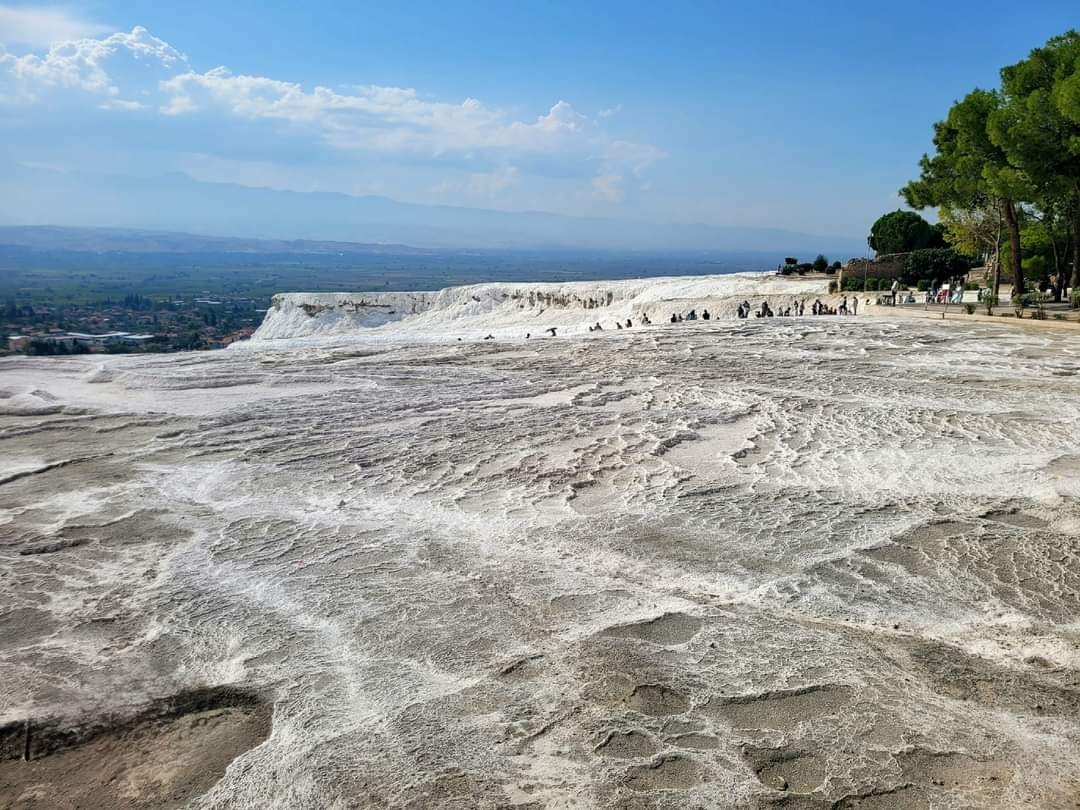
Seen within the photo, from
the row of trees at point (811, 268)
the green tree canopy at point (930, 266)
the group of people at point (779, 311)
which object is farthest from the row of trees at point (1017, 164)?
the row of trees at point (811, 268)

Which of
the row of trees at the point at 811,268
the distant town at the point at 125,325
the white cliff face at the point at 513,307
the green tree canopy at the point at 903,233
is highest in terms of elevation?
the green tree canopy at the point at 903,233

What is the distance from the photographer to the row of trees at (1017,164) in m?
25.6

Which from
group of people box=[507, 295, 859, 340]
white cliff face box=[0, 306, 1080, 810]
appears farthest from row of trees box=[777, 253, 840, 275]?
white cliff face box=[0, 306, 1080, 810]

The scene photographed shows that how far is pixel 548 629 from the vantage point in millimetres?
6309

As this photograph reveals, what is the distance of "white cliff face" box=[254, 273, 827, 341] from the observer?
39.3 m

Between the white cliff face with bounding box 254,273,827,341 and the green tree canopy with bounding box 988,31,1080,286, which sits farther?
the white cliff face with bounding box 254,273,827,341

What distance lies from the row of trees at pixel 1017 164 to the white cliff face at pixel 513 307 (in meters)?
6.91

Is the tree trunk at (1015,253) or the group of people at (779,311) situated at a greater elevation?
the tree trunk at (1015,253)

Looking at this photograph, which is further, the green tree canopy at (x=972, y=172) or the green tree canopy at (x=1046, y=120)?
the green tree canopy at (x=972, y=172)

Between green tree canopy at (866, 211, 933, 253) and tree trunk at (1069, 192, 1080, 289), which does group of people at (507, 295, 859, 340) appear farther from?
green tree canopy at (866, 211, 933, 253)

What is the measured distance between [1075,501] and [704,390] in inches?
275

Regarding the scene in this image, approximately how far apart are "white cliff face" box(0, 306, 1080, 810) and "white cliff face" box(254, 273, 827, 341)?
2383 cm

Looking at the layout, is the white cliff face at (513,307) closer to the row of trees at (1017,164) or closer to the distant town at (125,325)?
the distant town at (125,325)

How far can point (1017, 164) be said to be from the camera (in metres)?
26.5
